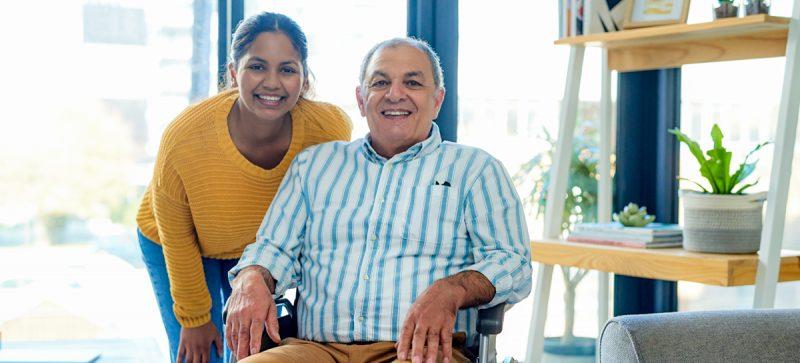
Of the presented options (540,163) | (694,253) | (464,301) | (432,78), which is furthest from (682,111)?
(464,301)

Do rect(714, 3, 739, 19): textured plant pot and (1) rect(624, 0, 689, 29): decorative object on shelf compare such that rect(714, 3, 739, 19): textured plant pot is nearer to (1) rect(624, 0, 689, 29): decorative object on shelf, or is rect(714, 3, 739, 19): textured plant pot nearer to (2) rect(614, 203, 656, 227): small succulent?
(1) rect(624, 0, 689, 29): decorative object on shelf

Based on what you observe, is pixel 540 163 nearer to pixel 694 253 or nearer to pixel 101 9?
pixel 694 253

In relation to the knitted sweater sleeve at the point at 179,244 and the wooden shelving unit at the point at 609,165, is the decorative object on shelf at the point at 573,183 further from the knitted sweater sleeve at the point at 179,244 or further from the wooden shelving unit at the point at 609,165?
the knitted sweater sleeve at the point at 179,244

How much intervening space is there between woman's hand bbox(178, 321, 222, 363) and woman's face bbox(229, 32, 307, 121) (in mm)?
598

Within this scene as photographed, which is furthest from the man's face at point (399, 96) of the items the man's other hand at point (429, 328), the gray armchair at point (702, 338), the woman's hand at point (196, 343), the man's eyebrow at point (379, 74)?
the gray armchair at point (702, 338)

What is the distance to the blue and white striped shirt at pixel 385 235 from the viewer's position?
213 centimetres

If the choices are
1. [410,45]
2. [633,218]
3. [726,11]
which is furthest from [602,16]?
[410,45]

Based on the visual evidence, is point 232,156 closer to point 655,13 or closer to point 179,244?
point 179,244

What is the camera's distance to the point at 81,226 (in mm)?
3244

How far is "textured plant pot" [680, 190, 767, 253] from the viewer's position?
272 centimetres

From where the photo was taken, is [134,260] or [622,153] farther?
[622,153]

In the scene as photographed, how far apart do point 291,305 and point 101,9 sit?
1.46m

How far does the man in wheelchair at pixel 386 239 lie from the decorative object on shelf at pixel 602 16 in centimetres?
96

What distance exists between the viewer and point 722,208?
273 centimetres
